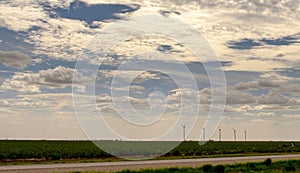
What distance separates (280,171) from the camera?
3697 centimetres

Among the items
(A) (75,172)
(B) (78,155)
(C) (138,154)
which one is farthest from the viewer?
(C) (138,154)

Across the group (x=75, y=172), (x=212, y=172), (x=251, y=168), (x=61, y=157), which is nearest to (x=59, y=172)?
(x=75, y=172)

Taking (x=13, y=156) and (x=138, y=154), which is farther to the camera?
(x=138, y=154)

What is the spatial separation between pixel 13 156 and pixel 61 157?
5.44 meters

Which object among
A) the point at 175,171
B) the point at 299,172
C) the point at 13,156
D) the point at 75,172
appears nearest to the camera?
the point at 75,172

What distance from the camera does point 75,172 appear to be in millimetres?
31953

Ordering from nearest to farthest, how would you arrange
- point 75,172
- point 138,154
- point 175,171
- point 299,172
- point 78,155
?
point 75,172
point 175,171
point 299,172
point 78,155
point 138,154

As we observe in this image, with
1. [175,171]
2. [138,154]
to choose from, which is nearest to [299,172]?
[175,171]

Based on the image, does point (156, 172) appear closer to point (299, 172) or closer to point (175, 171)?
point (175, 171)

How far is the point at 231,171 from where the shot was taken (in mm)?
36312

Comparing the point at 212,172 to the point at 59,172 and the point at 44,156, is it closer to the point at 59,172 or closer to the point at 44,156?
the point at 59,172

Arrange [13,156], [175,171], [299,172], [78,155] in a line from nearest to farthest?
[175,171] → [299,172] → [13,156] → [78,155]

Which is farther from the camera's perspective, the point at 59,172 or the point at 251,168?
the point at 251,168

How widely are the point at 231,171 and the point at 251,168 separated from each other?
3.58 m
